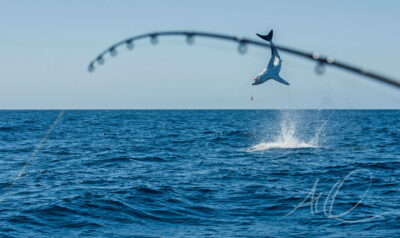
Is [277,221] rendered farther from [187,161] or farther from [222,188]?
[187,161]

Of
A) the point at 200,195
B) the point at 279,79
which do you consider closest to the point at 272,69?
the point at 279,79

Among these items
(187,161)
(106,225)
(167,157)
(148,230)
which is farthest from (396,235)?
(167,157)

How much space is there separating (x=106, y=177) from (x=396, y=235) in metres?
12.7

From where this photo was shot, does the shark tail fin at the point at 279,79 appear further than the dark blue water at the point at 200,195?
No

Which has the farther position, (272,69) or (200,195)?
(200,195)

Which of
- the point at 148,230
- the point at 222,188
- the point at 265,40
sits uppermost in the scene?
the point at 265,40

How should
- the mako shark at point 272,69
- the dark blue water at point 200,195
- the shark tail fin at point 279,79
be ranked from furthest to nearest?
the dark blue water at point 200,195
the shark tail fin at point 279,79
the mako shark at point 272,69

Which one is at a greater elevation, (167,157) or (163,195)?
(167,157)

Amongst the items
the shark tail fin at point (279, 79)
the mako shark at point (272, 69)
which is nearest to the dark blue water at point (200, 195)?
the mako shark at point (272, 69)

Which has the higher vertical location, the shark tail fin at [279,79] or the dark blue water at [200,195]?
→ the shark tail fin at [279,79]

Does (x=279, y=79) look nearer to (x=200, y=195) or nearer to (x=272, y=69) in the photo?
(x=272, y=69)

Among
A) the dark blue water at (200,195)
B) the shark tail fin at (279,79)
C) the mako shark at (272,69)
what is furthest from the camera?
the dark blue water at (200,195)

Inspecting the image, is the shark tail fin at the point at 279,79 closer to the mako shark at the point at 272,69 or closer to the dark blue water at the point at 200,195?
the mako shark at the point at 272,69

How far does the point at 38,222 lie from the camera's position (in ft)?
48.0
